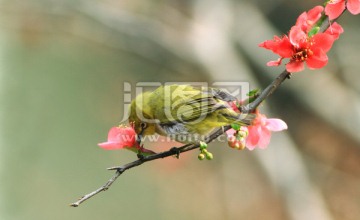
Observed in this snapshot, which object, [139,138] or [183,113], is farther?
[183,113]

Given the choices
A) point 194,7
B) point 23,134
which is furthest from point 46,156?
point 194,7

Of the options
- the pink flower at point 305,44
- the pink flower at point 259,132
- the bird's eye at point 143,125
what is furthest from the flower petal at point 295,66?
the bird's eye at point 143,125

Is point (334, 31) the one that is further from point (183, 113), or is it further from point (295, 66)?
point (183, 113)

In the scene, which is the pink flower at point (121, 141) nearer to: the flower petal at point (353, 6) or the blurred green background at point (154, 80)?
the flower petal at point (353, 6)

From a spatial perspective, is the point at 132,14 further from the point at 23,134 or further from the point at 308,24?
the point at 308,24

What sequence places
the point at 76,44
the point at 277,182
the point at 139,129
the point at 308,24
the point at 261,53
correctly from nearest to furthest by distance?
the point at 308,24
the point at 139,129
the point at 277,182
the point at 261,53
the point at 76,44

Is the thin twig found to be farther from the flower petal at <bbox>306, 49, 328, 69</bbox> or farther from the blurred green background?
the blurred green background

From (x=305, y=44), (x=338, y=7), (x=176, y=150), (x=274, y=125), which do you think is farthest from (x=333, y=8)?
(x=176, y=150)
